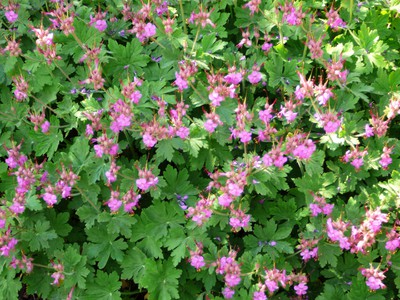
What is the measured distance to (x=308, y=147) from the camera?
290cm

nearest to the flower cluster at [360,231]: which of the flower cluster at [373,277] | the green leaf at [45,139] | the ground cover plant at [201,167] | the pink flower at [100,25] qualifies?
the ground cover plant at [201,167]

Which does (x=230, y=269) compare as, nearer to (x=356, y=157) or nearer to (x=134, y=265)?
(x=134, y=265)

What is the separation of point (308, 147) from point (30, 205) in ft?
5.73

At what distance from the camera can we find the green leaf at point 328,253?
10.0ft

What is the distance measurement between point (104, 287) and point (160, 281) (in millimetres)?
380

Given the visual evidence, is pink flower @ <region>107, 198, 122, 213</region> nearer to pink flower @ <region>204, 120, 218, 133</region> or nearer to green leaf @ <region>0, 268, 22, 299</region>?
pink flower @ <region>204, 120, 218, 133</region>

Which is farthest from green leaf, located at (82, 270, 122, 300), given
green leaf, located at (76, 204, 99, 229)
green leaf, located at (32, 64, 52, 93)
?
green leaf, located at (32, 64, 52, 93)

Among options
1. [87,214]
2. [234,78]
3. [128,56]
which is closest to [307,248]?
[234,78]

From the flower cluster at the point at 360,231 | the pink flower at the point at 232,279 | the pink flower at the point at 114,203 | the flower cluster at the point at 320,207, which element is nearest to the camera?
the flower cluster at the point at 360,231

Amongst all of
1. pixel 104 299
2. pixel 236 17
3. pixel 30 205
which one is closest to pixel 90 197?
pixel 30 205

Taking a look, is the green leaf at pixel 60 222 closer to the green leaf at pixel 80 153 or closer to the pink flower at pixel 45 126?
the green leaf at pixel 80 153

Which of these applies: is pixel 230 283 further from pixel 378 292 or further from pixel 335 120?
pixel 335 120

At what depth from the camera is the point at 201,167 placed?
332cm

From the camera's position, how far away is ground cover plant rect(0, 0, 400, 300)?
2980 millimetres
